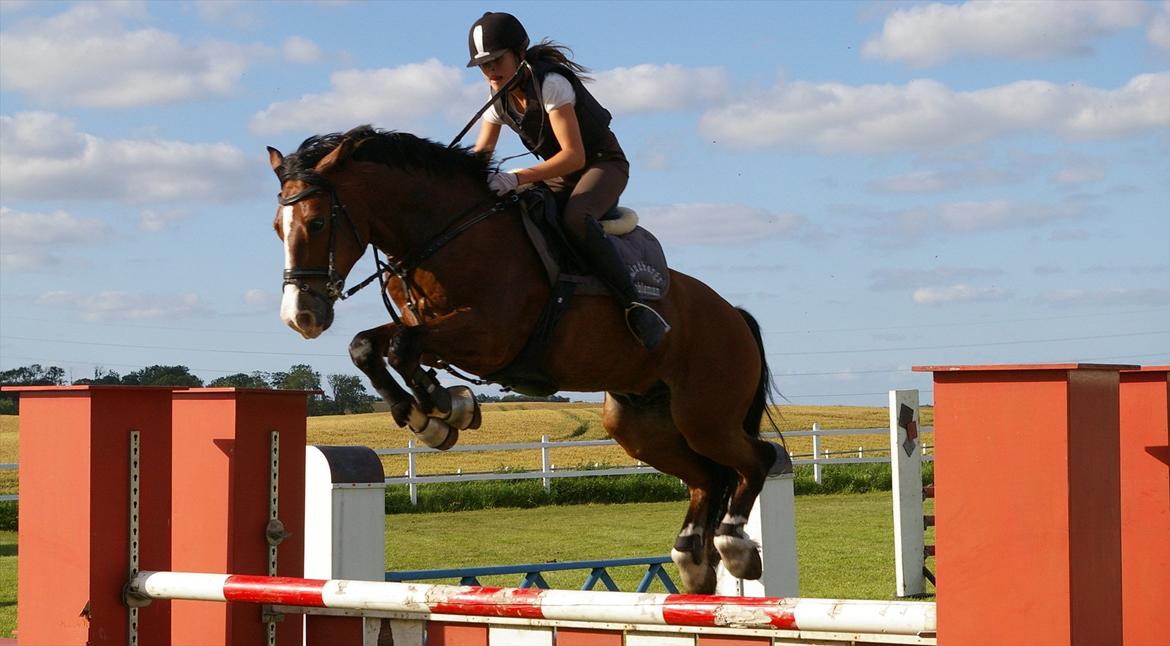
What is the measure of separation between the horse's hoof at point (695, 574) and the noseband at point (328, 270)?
6.16ft

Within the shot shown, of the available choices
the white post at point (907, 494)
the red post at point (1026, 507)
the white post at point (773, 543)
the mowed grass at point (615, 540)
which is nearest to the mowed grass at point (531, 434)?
the mowed grass at point (615, 540)

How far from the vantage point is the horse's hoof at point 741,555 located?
200 inches

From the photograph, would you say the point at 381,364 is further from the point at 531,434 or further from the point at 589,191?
the point at 531,434

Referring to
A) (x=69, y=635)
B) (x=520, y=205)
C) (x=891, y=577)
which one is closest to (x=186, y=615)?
(x=69, y=635)

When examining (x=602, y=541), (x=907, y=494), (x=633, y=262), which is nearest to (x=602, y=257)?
(x=633, y=262)

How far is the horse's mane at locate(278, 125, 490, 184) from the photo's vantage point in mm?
4379

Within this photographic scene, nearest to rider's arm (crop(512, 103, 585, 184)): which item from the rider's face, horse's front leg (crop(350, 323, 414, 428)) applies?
the rider's face

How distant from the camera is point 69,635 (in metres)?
4.22

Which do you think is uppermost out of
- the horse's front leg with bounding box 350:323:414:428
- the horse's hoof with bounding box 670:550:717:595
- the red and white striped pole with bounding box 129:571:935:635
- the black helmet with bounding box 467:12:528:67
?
the black helmet with bounding box 467:12:528:67

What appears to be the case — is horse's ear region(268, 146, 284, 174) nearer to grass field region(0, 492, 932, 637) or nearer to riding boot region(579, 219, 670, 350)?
riding boot region(579, 219, 670, 350)

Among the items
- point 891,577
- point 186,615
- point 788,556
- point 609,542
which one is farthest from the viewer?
point 609,542

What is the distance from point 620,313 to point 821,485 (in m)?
14.7

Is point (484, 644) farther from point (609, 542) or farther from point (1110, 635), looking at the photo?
point (609, 542)

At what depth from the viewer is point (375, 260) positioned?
14.5 ft
